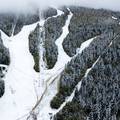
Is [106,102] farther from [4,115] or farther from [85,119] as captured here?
[4,115]

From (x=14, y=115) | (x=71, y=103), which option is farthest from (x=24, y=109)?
(x=71, y=103)

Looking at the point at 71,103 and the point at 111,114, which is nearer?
the point at 111,114

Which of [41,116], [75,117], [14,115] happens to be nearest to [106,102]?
[75,117]

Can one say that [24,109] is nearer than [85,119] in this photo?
No

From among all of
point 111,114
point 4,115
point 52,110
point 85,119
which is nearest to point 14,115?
point 4,115

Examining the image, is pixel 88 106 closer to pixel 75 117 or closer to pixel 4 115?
pixel 75 117

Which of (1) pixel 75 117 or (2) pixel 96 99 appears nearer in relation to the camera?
(1) pixel 75 117

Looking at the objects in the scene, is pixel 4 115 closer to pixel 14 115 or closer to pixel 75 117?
pixel 14 115
